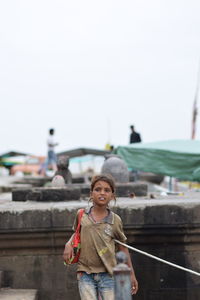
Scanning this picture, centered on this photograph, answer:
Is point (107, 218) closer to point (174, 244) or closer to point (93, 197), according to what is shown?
point (93, 197)

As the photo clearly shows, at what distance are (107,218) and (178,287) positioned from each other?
4.41ft

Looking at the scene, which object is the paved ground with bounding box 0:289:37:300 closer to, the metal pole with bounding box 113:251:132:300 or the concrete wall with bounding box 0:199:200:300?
the concrete wall with bounding box 0:199:200:300

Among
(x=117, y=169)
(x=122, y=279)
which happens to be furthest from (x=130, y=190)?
(x=122, y=279)

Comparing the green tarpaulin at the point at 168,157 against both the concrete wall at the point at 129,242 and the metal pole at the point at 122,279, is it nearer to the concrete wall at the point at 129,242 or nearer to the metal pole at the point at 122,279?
the concrete wall at the point at 129,242

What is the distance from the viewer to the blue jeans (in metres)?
3.24

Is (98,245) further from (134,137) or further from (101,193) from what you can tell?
(134,137)

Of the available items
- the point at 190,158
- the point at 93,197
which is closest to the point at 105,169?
the point at 190,158

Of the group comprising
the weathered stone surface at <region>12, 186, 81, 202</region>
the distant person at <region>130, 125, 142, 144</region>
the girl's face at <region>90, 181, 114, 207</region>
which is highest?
the distant person at <region>130, 125, 142, 144</region>

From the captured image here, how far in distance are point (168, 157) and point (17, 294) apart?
564 cm

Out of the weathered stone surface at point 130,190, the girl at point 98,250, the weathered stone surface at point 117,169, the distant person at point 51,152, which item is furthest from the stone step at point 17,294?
the distant person at point 51,152

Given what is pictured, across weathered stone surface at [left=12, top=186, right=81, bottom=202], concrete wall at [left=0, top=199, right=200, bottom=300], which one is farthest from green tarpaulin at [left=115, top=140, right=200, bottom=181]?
concrete wall at [left=0, top=199, right=200, bottom=300]

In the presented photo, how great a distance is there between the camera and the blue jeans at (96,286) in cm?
324

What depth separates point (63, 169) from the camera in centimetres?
790

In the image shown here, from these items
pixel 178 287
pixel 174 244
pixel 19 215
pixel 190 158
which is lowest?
pixel 178 287
